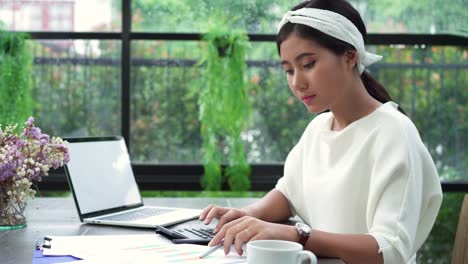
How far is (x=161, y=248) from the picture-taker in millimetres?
1486

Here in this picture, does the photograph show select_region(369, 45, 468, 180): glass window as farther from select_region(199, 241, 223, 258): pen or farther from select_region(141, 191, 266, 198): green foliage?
select_region(199, 241, 223, 258): pen

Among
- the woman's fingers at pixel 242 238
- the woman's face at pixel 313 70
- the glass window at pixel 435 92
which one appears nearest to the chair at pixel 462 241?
the woman's face at pixel 313 70

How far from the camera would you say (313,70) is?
1.65 meters

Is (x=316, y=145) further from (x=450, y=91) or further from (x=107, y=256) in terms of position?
(x=450, y=91)

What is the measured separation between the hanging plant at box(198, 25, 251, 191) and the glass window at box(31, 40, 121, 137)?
567mm

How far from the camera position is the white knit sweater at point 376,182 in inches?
58.5

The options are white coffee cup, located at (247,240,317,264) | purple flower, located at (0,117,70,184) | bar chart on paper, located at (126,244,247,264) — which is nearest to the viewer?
white coffee cup, located at (247,240,317,264)

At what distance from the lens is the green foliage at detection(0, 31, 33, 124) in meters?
3.86

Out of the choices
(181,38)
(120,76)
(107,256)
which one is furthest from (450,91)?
(107,256)

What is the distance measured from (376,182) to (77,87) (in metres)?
2.89

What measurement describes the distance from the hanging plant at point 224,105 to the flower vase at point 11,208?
2154 mm

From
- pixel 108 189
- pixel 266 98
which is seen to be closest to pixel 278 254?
pixel 108 189

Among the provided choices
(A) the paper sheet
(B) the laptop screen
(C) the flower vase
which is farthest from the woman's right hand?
(C) the flower vase

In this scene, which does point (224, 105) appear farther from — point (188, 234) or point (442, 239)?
point (188, 234)
